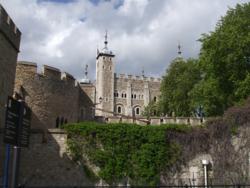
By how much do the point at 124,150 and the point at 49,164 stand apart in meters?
3.48

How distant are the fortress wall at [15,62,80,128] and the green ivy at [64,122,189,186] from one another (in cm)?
472

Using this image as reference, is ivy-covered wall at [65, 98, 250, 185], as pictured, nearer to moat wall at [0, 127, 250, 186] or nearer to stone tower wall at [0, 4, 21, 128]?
moat wall at [0, 127, 250, 186]

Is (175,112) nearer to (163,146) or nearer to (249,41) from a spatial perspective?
(249,41)

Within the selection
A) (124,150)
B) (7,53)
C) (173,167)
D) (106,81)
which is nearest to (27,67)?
(7,53)

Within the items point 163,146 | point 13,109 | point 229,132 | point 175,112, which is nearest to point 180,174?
point 163,146

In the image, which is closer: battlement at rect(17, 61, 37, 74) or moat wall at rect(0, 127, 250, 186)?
moat wall at rect(0, 127, 250, 186)

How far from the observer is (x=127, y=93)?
8219 cm

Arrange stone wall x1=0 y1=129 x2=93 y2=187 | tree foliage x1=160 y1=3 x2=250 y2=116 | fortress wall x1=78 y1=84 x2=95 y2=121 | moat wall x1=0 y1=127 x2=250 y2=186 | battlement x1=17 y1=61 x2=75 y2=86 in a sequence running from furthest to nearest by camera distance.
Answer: fortress wall x1=78 y1=84 x2=95 y2=121, tree foliage x1=160 y1=3 x2=250 y2=116, battlement x1=17 y1=61 x2=75 y2=86, stone wall x1=0 y1=129 x2=93 y2=187, moat wall x1=0 y1=127 x2=250 y2=186

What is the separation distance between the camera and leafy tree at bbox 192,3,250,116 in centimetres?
2473

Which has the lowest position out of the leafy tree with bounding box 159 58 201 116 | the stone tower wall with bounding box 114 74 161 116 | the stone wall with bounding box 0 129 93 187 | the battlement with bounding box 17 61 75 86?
the stone wall with bounding box 0 129 93 187

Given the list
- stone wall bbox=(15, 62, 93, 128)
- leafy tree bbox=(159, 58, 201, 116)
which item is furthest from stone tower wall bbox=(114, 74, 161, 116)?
stone wall bbox=(15, 62, 93, 128)

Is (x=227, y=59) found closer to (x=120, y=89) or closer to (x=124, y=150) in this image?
(x=124, y=150)

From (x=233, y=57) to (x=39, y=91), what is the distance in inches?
466

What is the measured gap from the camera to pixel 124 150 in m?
18.6
